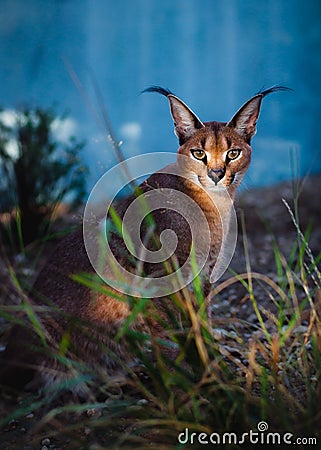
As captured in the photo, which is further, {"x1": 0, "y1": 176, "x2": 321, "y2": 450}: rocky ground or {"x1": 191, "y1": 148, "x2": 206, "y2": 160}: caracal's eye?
{"x1": 191, "y1": 148, "x2": 206, "y2": 160}: caracal's eye

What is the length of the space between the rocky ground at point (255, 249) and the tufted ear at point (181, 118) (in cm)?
37

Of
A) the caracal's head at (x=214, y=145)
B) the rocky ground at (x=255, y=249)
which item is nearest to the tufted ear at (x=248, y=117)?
the caracal's head at (x=214, y=145)

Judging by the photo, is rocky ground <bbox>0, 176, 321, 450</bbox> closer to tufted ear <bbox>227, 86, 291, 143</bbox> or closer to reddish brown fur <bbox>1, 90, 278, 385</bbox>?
reddish brown fur <bbox>1, 90, 278, 385</bbox>

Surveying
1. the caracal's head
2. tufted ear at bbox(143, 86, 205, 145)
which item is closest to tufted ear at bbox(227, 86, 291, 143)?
the caracal's head

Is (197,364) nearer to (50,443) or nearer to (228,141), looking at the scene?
(50,443)

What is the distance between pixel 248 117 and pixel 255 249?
2411mm

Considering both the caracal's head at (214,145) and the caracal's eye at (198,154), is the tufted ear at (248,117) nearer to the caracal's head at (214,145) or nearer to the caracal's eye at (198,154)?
the caracal's head at (214,145)

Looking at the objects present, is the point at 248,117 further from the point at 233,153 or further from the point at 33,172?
the point at 33,172

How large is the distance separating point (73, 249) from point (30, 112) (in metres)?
2.85

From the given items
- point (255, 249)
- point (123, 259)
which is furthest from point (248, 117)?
point (255, 249)

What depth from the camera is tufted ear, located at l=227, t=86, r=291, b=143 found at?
2367 mm

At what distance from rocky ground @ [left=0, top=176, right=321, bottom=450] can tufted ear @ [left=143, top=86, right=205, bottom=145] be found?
371 millimetres

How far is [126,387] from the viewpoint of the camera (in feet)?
8.88

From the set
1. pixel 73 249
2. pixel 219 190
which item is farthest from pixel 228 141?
pixel 73 249
